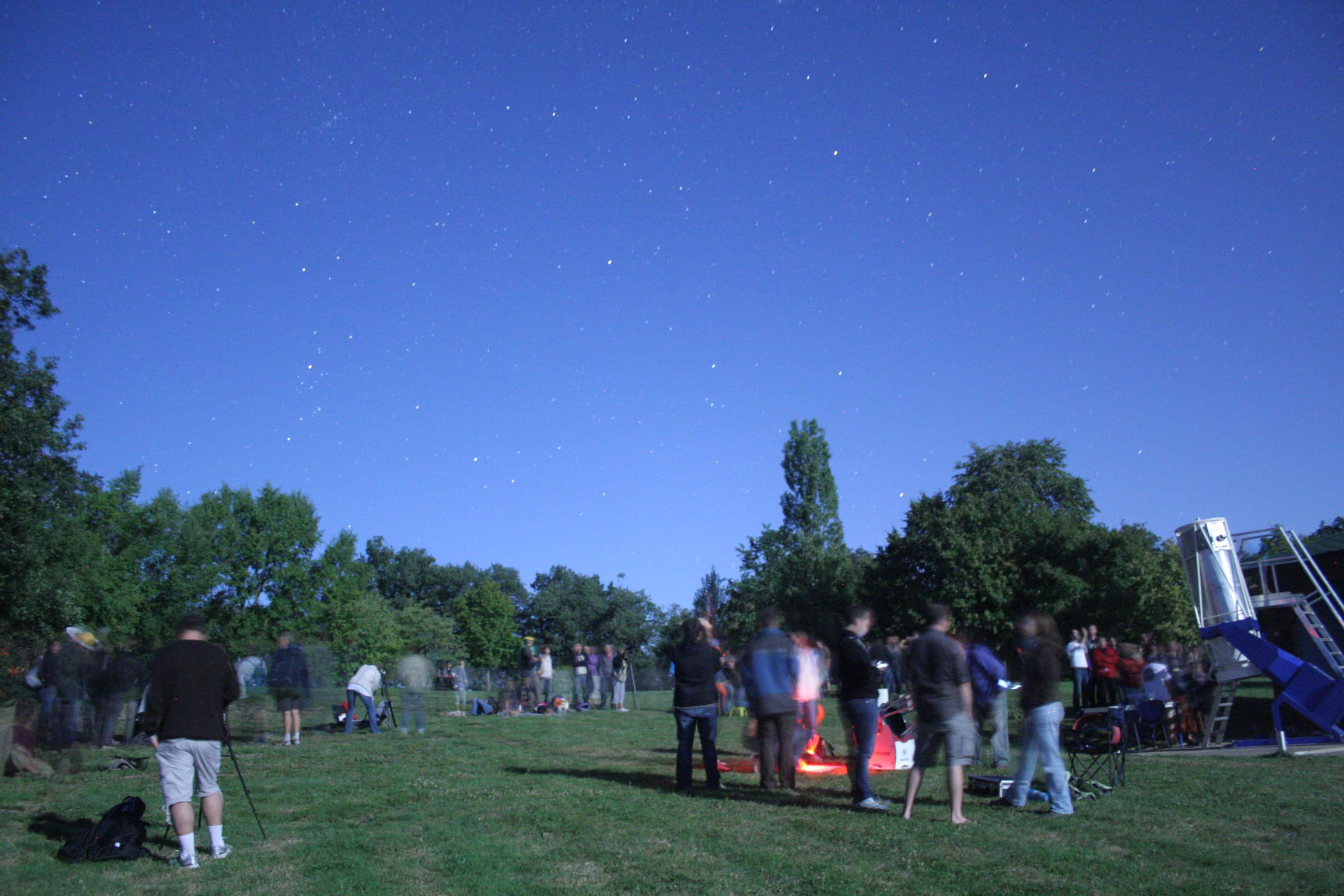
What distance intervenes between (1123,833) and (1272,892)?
176 centimetres

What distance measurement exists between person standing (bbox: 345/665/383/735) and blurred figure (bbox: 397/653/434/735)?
0.50m

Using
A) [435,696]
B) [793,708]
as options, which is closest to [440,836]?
[793,708]

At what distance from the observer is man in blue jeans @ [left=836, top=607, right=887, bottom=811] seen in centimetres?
840

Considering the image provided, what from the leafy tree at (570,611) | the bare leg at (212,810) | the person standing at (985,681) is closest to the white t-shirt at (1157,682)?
the person standing at (985,681)

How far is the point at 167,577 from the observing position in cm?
5581

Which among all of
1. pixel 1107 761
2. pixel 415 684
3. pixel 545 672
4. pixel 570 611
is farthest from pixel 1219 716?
pixel 570 611

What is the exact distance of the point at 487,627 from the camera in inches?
3819

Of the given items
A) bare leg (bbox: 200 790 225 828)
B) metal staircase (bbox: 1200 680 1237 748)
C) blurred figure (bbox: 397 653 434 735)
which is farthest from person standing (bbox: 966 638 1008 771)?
blurred figure (bbox: 397 653 434 735)

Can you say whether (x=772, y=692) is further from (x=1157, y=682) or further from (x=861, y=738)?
(x=1157, y=682)

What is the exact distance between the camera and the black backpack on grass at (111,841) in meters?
6.85

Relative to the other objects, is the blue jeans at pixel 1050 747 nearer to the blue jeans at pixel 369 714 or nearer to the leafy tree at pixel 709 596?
the blue jeans at pixel 369 714

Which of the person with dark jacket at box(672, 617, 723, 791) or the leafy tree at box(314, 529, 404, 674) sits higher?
the leafy tree at box(314, 529, 404, 674)

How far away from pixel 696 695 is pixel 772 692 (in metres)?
0.87

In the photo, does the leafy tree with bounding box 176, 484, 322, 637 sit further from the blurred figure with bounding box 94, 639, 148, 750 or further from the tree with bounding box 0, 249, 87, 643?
the blurred figure with bounding box 94, 639, 148, 750
